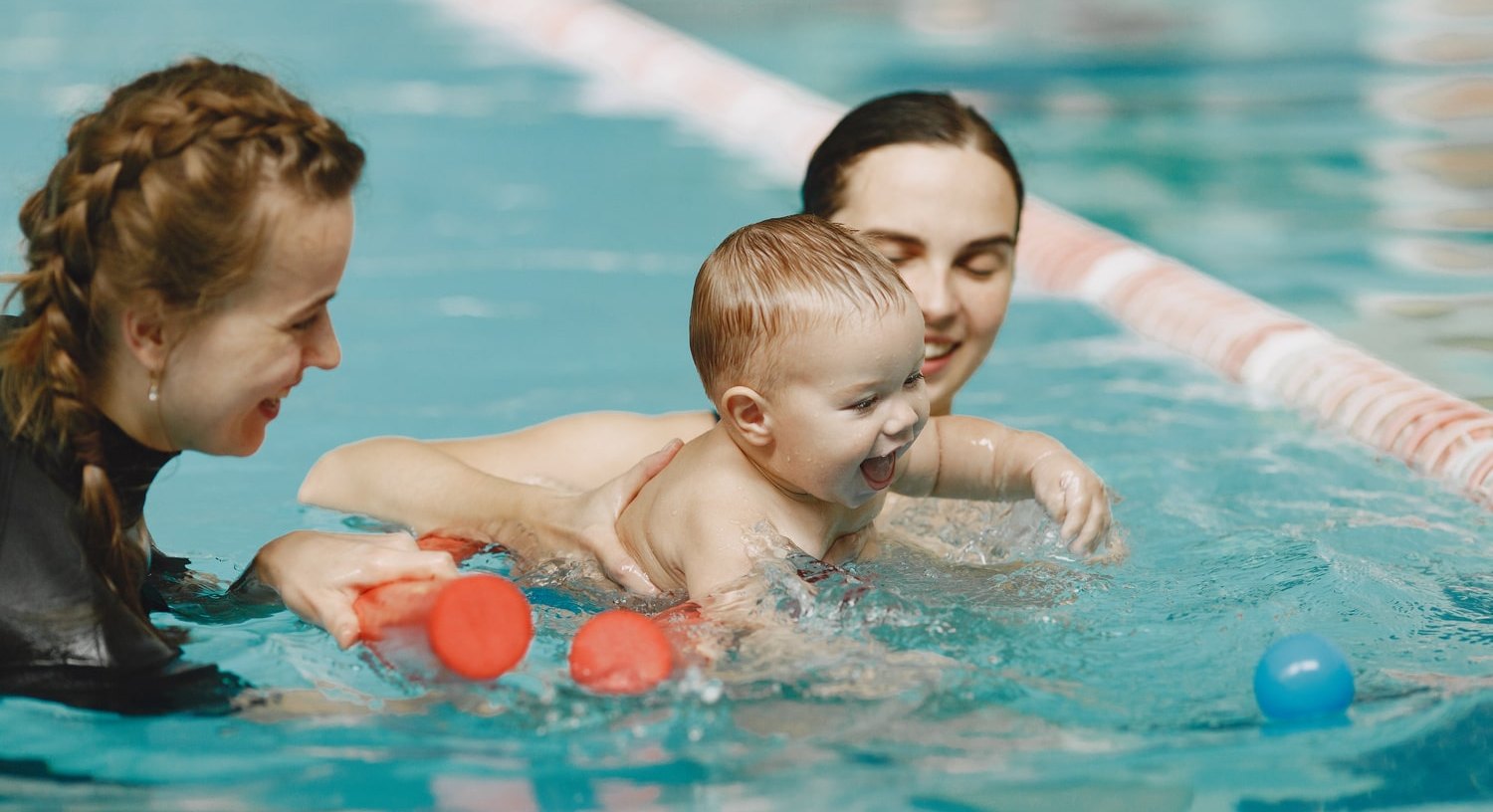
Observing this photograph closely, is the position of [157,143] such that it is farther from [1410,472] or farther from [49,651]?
[1410,472]

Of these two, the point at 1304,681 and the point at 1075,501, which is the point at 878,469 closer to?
the point at 1075,501

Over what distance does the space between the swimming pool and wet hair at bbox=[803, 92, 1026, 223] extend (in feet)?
2.37

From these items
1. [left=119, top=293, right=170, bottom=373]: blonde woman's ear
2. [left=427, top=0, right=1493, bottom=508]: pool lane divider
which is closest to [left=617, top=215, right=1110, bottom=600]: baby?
[left=119, top=293, right=170, bottom=373]: blonde woman's ear

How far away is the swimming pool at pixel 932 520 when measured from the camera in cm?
240

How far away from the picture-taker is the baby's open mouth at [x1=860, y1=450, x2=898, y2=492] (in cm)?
279

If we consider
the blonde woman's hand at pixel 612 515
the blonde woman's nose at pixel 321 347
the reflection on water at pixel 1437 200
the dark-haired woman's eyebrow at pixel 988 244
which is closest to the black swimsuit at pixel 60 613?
the blonde woman's nose at pixel 321 347

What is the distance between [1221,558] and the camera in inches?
133

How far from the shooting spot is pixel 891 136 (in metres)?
3.48

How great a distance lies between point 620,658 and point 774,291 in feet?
1.99

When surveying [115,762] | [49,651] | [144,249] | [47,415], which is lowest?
[115,762]

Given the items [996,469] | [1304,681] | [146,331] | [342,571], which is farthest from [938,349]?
[146,331]

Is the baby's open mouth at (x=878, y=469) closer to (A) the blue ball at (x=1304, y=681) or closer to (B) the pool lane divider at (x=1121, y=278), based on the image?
(A) the blue ball at (x=1304, y=681)

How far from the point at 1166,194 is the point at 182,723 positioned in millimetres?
5536

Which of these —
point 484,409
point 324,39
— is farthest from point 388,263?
point 324,39
